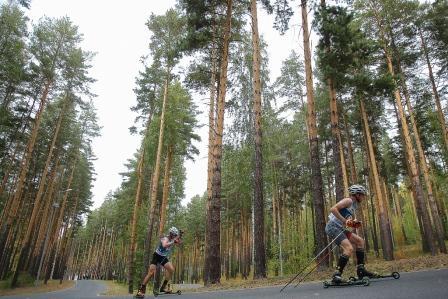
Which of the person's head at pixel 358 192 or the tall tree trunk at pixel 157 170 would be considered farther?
the tall tree trunk at pixel 157 170

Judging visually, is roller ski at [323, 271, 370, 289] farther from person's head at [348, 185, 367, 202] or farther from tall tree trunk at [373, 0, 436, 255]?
tall tree trunk at [373, 0, 436, 255]

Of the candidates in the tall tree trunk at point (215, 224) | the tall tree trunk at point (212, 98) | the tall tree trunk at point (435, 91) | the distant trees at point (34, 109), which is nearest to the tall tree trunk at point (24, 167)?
the distant trees at point (34, 109)

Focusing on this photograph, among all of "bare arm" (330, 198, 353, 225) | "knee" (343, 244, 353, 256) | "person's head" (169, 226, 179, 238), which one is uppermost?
"bare arm" (330, 198, 353, 225)

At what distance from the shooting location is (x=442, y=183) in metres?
23.7

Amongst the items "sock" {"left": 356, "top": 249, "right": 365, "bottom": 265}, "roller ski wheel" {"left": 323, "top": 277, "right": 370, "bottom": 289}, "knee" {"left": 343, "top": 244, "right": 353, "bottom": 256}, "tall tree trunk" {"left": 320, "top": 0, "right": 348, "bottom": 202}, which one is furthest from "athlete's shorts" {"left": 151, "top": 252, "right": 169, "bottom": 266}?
"tall tree trunk" {"left": 320, "top": 0, "right": 348, "bottom": 202}

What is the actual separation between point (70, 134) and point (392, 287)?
1273 inches

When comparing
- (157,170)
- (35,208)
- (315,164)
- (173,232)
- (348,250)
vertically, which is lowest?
(348,250)

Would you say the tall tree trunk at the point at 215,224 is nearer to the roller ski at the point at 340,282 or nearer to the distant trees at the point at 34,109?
the roller ski at the point at 340,282

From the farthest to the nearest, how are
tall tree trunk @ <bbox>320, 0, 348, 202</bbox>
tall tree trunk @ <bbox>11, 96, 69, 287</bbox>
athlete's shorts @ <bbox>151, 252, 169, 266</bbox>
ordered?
tall tree trunk @ <bbox>11, 96, 69, 287</bbox> < tall tree trunk @ <bbox>320, 0, 348, 202</bbox> < athlete's shorts @ <bbox>151, 252, 169, 266</bbox>

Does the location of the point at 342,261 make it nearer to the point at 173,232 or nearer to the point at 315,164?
the point at 173,232

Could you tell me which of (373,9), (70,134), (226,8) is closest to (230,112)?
(226,8)

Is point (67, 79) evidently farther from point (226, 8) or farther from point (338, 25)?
point (338, 25)

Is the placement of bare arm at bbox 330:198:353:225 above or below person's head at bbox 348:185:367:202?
below

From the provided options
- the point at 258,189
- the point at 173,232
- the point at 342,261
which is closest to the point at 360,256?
the point at 342,261
